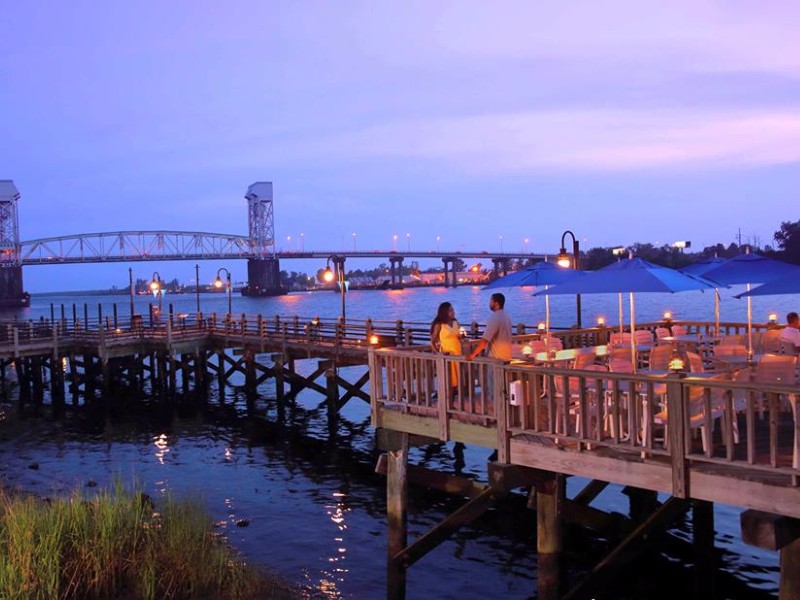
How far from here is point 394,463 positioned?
11164 millimetres

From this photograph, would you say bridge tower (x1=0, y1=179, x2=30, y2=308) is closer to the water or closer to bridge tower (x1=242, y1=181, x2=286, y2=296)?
bridge tower (x1=242, y1=181, x2=286, y2=296)

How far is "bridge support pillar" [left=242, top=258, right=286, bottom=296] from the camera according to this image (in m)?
172

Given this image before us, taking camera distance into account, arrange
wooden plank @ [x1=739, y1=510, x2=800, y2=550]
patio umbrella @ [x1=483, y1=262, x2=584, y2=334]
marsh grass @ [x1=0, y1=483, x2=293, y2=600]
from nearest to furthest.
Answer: wooden plank @ [x1=739, y1=510, x2=800, y2=550] → marsh grass @ [x1=0, y1=483, x2=293, y2=600] → patio umbrella @ [x1=483, y1=262, x2=584, y2=334]

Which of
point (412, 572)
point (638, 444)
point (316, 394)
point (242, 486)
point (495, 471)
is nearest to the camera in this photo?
point (638, 444)

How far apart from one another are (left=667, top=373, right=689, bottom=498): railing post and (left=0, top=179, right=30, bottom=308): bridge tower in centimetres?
15808

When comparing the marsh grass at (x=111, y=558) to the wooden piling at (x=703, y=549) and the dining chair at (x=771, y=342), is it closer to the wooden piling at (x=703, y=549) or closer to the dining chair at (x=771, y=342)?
the wooden piling at (x=703, y=549)

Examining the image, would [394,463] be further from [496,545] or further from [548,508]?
[496,545]

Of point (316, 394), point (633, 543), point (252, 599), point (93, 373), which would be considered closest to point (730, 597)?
point (633, 543)

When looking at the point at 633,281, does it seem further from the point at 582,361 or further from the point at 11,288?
the point at 11,288

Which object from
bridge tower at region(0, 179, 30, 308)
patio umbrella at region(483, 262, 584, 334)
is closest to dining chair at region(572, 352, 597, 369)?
patio umbrella at region(483, 262, 584, 334)

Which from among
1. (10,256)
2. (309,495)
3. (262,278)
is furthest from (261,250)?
(309,495)

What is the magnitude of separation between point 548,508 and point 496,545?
4821 millimetres

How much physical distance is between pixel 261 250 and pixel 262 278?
12134 mm

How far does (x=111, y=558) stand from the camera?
379 inches
